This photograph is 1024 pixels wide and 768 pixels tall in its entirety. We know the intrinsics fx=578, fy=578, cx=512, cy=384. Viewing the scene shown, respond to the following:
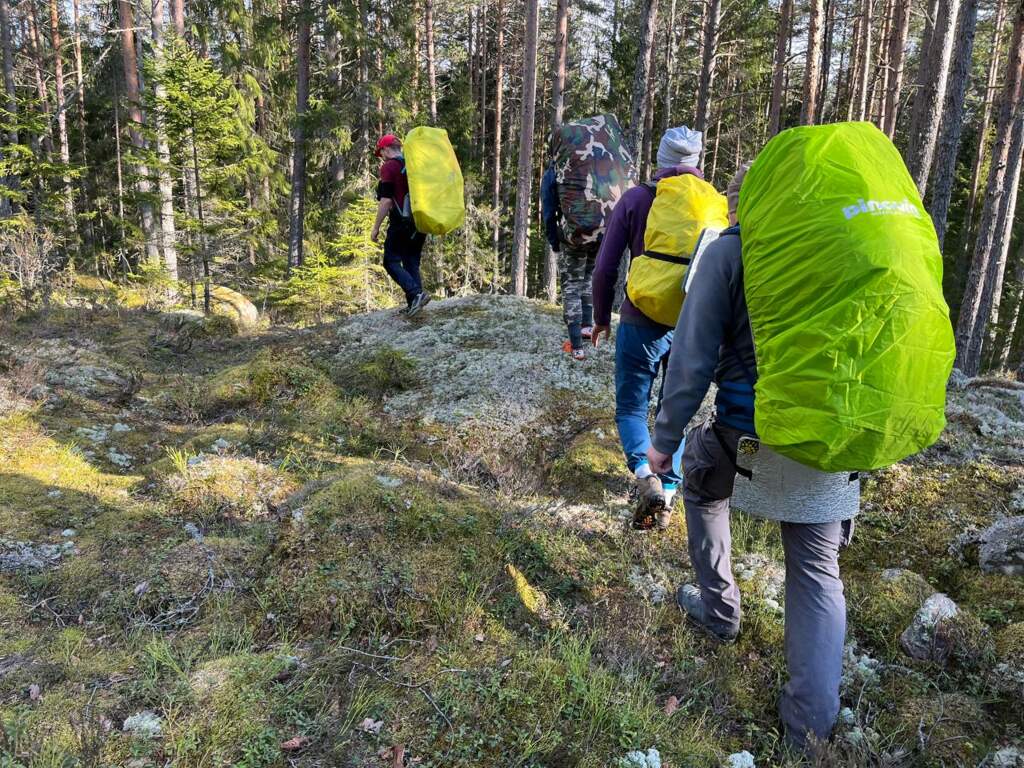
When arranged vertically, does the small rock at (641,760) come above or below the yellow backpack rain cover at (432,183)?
below

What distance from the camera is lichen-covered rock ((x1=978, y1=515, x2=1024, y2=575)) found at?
298cm

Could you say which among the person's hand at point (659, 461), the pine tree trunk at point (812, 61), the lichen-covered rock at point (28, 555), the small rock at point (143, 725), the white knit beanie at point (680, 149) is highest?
the pine tree trunk at point (812, 61)

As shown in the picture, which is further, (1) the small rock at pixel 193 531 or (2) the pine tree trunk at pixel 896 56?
(2) the pine tree trunk at pixel 896 56

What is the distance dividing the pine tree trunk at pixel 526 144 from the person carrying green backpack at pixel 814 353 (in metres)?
10.8

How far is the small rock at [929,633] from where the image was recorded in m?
2.51

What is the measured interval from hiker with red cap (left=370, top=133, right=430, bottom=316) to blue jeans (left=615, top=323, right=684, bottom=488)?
12.0ft

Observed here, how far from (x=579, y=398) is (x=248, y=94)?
16823 millimetres

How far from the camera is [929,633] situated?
2545 mm

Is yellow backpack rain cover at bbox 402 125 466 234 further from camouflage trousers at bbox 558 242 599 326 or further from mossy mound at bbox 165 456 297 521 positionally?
mossy mound at bbox 165 456 297 521

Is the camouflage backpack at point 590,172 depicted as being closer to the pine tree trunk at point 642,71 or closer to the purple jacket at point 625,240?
the purple jacket at point 625,240

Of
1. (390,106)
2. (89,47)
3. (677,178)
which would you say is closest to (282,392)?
(677,178)

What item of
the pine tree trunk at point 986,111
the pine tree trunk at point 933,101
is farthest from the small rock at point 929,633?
the pine tree trunk at point 986,111

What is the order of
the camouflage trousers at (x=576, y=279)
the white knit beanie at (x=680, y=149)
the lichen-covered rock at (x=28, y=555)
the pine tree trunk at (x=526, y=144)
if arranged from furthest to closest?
the pine tree trunk at (x=526, y=144) → the camouflage trousers at (x=576, y=279) → the white knit beanie at (x=680, y=149) → the lichen-covered rock at (x=28, y=555)

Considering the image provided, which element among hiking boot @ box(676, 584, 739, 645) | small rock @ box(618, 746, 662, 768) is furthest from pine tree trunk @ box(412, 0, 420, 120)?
small rock @ box(618, 746, 662, 768)
